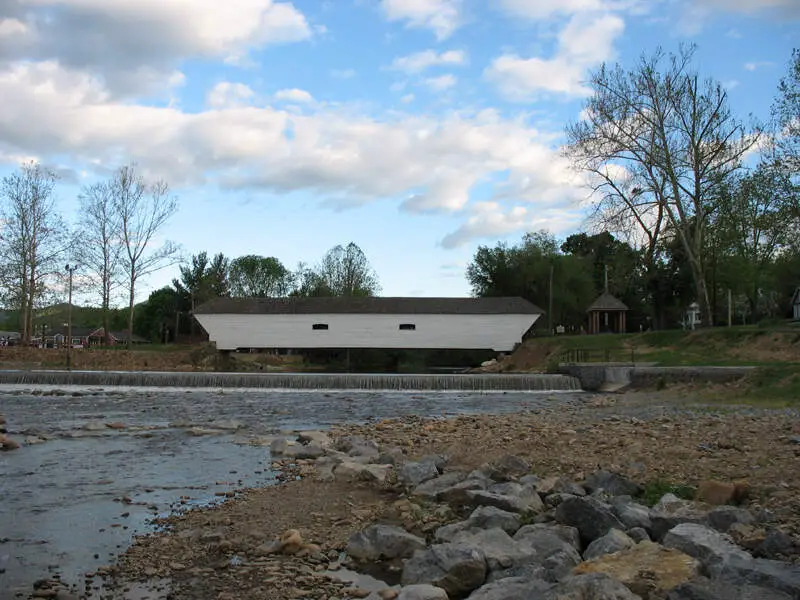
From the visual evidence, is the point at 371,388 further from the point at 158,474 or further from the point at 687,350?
the point at 158,474

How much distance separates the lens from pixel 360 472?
8398 mm

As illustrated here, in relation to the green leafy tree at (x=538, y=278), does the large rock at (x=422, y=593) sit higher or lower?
lower

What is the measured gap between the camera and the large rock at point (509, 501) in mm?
6215

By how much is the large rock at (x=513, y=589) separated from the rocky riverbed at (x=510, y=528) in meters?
0.01

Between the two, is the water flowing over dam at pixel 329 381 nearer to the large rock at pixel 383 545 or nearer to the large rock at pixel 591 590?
the large rock at pixel 383 545

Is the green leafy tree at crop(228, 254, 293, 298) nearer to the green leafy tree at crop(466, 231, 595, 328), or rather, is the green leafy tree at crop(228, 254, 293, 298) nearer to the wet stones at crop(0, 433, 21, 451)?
the green leafy tree at crop(466, 231, 595, 328)

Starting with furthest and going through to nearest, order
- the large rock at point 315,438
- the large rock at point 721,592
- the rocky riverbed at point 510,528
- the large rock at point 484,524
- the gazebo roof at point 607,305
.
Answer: the gazebo roof at point 607,305 → the large rock at point 315,438 → the large rock at point 484,524 → the rocky riverbed at point 510,528 → the large rock at point 721,592

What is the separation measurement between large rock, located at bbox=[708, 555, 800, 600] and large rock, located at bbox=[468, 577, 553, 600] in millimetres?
953

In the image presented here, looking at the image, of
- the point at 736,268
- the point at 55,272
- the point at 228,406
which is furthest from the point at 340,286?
the point at 228,406

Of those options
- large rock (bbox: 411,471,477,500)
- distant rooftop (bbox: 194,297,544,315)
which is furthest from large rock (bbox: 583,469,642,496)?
distant rooftop (bbox: 194,297,544,315)

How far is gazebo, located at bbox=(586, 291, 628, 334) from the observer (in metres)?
42.1

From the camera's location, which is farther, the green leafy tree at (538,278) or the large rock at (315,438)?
the green leafy tree at (538,278)

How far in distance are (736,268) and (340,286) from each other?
106ft

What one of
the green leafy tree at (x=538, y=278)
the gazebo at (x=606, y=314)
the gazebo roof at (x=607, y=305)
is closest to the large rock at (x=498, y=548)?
the gazebo at (x=606, y=314)
